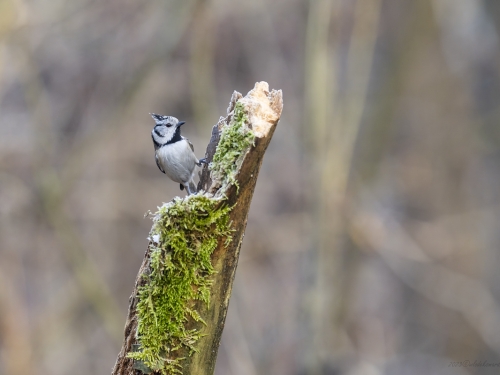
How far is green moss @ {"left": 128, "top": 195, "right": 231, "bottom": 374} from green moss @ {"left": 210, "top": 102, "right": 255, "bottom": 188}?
0.13m

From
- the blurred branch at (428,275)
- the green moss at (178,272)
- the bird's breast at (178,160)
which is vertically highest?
the blurred branch at (428,275)

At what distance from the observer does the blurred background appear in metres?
6.34

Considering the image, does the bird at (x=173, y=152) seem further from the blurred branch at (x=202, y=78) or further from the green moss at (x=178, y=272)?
the blurred branch at (x=202, y=78)

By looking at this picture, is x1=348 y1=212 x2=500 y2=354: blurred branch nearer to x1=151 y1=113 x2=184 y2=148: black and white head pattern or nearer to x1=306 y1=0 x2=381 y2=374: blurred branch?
x1=306 y1=0 x2=381 y2=374: blurred branch

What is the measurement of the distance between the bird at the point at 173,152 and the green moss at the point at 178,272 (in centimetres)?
166

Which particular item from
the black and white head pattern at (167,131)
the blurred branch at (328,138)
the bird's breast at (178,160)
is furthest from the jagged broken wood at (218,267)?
the blurred branch at (328,138)

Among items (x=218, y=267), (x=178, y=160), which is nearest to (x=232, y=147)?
(x=218, y=267)

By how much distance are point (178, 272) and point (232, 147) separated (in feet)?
1.90

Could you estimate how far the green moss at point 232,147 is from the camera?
2.35 metres

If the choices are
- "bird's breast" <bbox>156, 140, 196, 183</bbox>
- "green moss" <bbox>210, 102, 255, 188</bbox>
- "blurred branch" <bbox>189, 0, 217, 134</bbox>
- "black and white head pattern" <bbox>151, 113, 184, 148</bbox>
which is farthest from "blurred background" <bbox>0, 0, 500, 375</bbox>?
"green moss" <bbox>210, 102, 255, 188</bbox>

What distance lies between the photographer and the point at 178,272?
2.35 metres

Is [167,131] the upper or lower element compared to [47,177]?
lower

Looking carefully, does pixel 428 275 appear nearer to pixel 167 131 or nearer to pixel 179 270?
pixel 167 131

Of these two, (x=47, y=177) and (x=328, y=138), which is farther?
(x=328, y=138)
